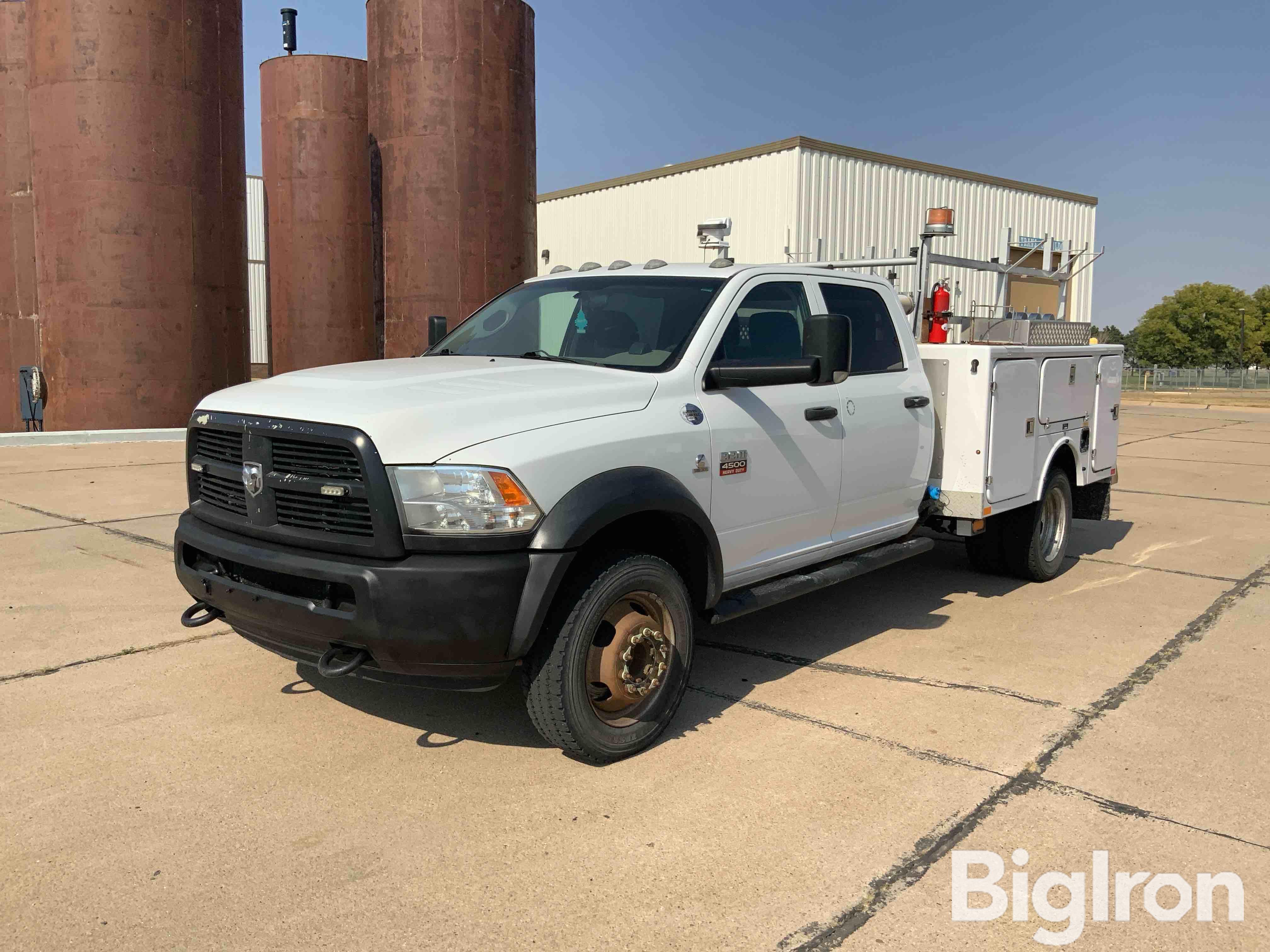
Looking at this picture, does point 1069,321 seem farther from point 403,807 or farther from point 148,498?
point 148,498

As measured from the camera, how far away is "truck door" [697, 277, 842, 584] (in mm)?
4566

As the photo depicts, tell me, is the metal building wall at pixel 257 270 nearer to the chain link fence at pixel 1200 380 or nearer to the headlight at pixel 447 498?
the headlight at pixel 447 498

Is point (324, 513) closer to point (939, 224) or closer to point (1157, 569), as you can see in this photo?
point (939, 224)

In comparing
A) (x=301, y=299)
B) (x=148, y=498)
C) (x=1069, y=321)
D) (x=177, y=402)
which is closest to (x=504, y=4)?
(x=301, y=299)

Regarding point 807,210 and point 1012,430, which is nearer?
point 1012,430

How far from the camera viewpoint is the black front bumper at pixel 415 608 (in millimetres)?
3533

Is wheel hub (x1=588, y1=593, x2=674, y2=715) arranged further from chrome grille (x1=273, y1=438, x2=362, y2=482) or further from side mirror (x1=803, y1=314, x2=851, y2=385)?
side mirror (x1=803, y1=314, x2=851, y2=385)

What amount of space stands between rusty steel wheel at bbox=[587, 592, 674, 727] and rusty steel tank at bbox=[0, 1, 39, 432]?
A: 1585 cm

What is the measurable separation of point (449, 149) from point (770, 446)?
511 inches

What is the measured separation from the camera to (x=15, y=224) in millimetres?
16812

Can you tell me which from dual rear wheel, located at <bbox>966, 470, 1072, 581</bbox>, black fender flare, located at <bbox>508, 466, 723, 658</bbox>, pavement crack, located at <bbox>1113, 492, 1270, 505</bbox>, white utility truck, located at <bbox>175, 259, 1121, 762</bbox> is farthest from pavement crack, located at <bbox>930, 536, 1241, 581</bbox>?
pavement crack, located at <bbox>1113, 492, 1270, 505</bbox>

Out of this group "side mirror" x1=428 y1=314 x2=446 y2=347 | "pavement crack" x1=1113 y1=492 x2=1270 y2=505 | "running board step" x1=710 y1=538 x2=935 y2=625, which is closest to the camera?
"running board step" x1=710 y1=538 x2=935 y2=625

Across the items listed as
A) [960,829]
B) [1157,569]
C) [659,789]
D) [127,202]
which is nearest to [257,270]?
[127,202]

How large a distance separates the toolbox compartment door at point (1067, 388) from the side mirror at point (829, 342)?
270cm
